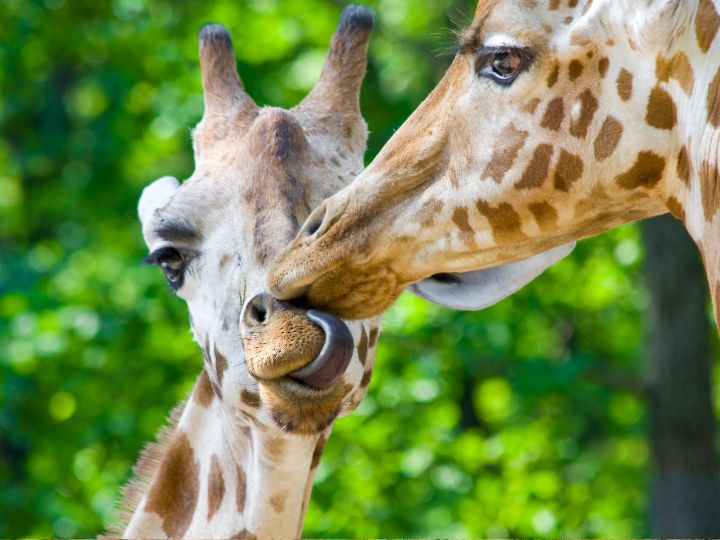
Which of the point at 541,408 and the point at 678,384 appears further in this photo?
the point at 541,408

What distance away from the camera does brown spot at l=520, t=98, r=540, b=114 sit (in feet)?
9.41

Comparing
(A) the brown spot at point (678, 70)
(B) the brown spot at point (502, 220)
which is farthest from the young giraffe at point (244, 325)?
(A) the brown spot at point (678, 70)

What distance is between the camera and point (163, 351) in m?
10.4

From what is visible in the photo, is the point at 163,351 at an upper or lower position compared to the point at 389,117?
lower

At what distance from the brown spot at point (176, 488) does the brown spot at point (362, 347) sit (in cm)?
82

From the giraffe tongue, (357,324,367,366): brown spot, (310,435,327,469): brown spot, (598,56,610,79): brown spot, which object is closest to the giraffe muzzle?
the giraffe tongue

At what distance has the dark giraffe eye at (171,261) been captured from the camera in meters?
4.04

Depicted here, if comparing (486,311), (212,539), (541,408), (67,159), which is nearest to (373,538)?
(486,311)

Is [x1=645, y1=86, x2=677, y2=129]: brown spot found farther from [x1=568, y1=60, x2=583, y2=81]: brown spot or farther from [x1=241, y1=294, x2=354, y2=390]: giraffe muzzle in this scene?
[x1=241, y1=294, x2=354, y2=390]: giraffe muzzle

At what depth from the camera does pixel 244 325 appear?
11.7 feet

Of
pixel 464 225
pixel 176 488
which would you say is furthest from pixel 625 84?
pixel 176 488

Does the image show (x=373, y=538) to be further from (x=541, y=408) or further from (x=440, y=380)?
(x=541, y=408)

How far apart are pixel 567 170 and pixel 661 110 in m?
0.28

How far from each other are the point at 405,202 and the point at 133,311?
7.35 m
